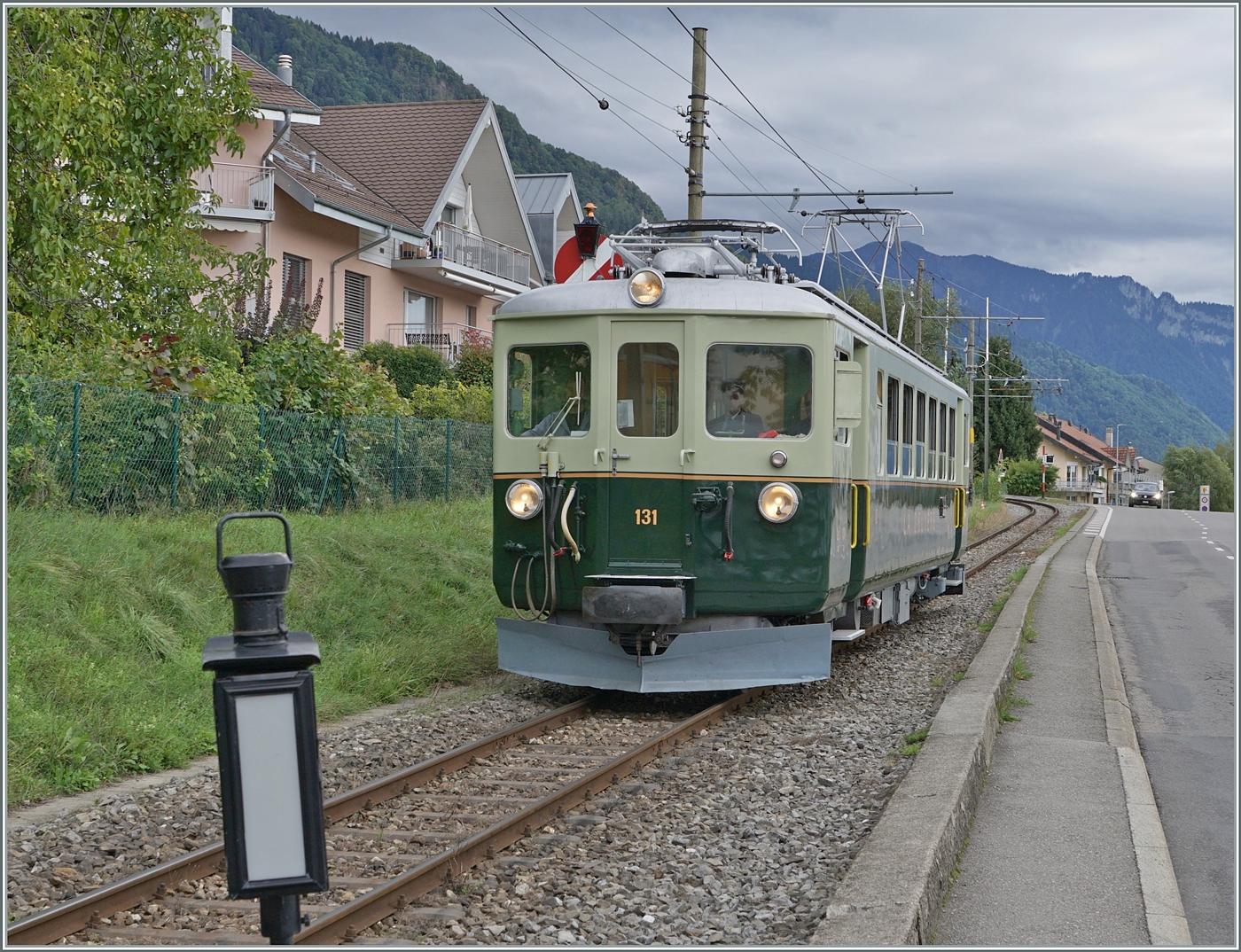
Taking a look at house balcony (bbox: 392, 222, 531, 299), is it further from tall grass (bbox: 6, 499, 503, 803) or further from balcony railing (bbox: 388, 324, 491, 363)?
tall grass (bbox: 6, 499, 503, 803)

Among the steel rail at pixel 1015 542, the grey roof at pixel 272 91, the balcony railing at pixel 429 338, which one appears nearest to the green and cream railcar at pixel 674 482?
the steel rail at pixel 1015 542

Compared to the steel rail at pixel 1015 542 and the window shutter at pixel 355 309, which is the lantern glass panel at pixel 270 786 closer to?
the steel rail at pixel 1015 542

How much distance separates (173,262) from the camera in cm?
1255

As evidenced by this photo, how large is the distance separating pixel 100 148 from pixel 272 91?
17880mm

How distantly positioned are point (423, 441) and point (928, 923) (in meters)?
15.0

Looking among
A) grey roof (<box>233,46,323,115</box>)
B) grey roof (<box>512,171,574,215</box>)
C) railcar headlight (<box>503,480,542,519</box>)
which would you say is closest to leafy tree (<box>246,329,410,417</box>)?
railcar headlight (<box>503,480,542,519</box>)

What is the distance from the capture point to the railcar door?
8727 millimetres

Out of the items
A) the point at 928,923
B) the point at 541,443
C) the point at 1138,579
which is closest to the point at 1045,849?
the point at 928,923

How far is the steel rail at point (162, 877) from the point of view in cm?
442

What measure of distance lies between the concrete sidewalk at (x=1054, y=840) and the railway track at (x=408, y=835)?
1.93m

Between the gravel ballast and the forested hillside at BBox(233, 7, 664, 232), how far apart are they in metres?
77.9

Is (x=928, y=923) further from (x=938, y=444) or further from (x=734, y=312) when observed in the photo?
(x=938, y=444)

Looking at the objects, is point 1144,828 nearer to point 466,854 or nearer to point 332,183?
point 466,854

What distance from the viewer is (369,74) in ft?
379
